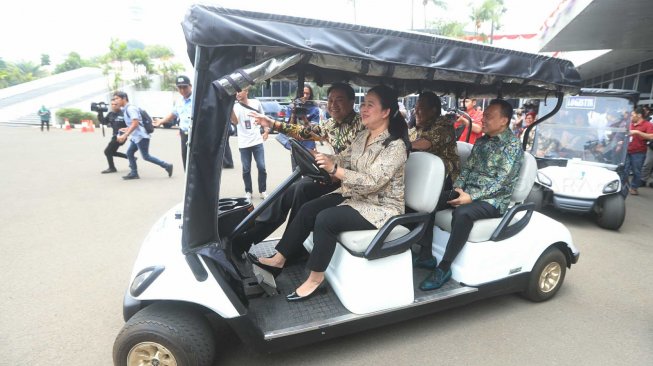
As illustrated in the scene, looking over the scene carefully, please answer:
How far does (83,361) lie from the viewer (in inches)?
93.9

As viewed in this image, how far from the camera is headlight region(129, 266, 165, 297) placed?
6.77 ft

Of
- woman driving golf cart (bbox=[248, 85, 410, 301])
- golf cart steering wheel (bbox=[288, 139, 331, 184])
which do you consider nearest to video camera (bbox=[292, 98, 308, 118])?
woman driving golf cart (bbox=[248, 85, 410, 301])

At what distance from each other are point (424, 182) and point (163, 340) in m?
1.99

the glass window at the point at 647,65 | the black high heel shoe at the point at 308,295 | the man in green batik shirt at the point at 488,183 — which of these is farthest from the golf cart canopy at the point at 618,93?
the glass window at the point at 647,65

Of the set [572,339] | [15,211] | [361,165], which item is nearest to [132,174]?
[15,211]

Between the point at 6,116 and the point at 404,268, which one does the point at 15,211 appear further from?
the point at 6,116

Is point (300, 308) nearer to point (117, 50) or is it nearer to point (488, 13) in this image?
point (488, 13)

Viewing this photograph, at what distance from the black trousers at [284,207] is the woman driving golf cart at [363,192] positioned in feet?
0.86

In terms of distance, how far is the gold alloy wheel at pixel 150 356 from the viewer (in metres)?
2.04

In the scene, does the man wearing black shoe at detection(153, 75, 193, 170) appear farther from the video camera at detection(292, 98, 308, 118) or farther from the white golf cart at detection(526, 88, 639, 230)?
the white golf cart at detection(526, 88, 639, 230)

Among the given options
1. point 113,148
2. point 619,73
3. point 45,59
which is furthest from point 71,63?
point 619,73

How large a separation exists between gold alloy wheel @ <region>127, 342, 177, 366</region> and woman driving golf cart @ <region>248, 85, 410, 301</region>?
0.80 meters

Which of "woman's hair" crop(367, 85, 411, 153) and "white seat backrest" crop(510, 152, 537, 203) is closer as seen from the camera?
"woman's hair" crop(367, 85, 411, 153)

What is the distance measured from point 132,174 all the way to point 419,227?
6946 mm
